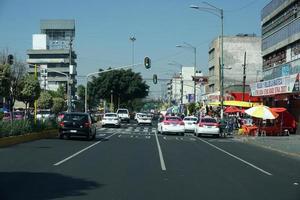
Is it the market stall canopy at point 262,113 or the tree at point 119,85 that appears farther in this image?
the tree at point 119,85

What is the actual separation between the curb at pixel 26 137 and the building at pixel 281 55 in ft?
59.0

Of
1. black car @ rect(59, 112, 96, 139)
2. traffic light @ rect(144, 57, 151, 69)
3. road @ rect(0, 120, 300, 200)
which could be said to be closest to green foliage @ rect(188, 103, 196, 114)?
traffic light @ rect(144, 57, 151, 69)

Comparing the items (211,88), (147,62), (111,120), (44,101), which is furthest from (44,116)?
(211,88)

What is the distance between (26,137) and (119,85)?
75.1 metres

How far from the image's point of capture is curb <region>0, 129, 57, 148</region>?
26650mm

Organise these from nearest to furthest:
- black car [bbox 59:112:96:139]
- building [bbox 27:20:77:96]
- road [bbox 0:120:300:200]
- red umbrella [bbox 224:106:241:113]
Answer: road [bbox 0:120:300:200]
black car [bbox 59:112:96:139]
red umbrella [bbox 224:106:241:113]
building [bbox 27:20:77:96]

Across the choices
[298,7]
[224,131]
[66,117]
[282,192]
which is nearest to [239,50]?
[298,7]

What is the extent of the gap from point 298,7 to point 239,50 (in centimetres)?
5161

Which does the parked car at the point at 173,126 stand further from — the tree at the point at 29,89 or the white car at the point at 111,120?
the white car at the point at 111,120

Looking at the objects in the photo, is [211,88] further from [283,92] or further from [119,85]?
[283,92]

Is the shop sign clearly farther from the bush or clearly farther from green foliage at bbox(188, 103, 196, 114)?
green foliage at bbox(188, 103, 196, 114)

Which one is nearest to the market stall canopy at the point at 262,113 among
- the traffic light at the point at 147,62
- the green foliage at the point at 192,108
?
the traffic light at the point at 147,62

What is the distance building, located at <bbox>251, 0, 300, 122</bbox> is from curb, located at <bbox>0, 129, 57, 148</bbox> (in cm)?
1798

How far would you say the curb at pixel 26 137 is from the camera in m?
26.6
